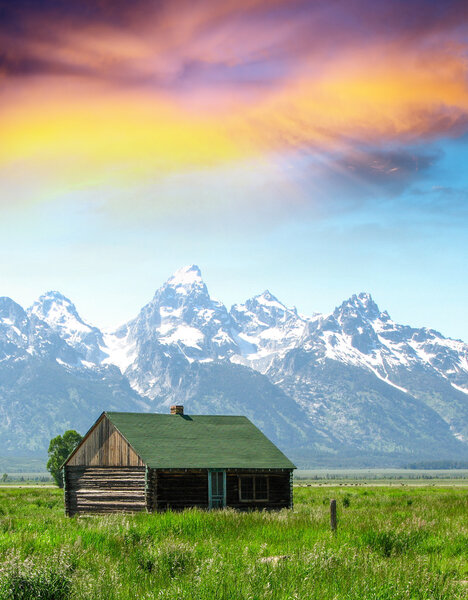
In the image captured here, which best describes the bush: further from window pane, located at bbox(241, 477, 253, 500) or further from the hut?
window pane, located at bbox(241, 477, 253, 500)

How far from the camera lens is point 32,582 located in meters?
12.5

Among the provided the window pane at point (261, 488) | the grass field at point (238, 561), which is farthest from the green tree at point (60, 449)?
the grass field at point (238, 561)

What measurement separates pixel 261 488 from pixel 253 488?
0.47m

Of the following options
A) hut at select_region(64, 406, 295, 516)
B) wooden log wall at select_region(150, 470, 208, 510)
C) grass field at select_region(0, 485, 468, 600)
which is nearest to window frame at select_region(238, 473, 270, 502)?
hut at select_region(64, 406, 295, 516)

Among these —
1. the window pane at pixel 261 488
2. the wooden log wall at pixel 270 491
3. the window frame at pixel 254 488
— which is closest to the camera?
the wooden log wall at pixel 270 491

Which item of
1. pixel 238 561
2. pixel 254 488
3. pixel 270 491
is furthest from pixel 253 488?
pixel 238 561

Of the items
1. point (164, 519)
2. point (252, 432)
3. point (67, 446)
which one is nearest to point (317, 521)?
point (164, 519)

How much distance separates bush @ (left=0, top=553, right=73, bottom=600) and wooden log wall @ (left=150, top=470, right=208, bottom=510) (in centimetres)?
2281

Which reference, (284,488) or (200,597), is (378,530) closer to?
(200,597)

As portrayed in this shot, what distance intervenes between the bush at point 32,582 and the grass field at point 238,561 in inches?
0.7

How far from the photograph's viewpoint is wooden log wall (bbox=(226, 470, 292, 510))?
123 feet

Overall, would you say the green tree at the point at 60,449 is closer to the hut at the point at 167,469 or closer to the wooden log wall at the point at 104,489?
the wooden log wall at the point at 104,489

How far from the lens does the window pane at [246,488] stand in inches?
1491

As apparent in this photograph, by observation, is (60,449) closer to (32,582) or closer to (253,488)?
(253,488)
